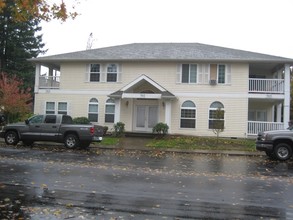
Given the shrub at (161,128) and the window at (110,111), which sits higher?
the window at (110,111)

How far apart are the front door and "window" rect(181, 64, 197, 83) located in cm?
303

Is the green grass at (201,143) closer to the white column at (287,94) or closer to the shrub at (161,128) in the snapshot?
the shrub at (161,128)

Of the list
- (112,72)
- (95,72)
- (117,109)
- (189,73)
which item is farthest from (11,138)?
(189,73)

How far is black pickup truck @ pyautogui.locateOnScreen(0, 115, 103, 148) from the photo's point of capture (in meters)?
20.0

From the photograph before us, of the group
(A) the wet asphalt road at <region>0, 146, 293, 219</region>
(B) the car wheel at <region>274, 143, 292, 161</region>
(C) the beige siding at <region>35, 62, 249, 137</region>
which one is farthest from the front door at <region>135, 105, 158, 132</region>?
(A) the wet asphalt road at <region>0, 146, 293, 219</region>

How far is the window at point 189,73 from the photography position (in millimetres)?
28422

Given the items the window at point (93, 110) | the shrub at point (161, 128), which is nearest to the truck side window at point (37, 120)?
the shrub at point (161, 128)

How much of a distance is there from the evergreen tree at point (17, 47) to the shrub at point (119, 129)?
23.3 meters

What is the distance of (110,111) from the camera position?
96.8ft

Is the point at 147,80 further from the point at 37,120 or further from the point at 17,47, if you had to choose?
the point at 17,47

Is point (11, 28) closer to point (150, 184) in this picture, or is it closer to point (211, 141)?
point (211, 141)

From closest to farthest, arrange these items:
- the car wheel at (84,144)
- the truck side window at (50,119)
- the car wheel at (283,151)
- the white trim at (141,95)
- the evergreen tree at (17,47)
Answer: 1. the car wheel at (283,151)
2. the car wheel at (84,144)
3. the truck side window at (50,119)
4. the white trim at (141,95)
5. the evergreen tree at (17,47)

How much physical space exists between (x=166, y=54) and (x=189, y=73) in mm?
2296

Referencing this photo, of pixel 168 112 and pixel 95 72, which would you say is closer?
pixel 168 112
